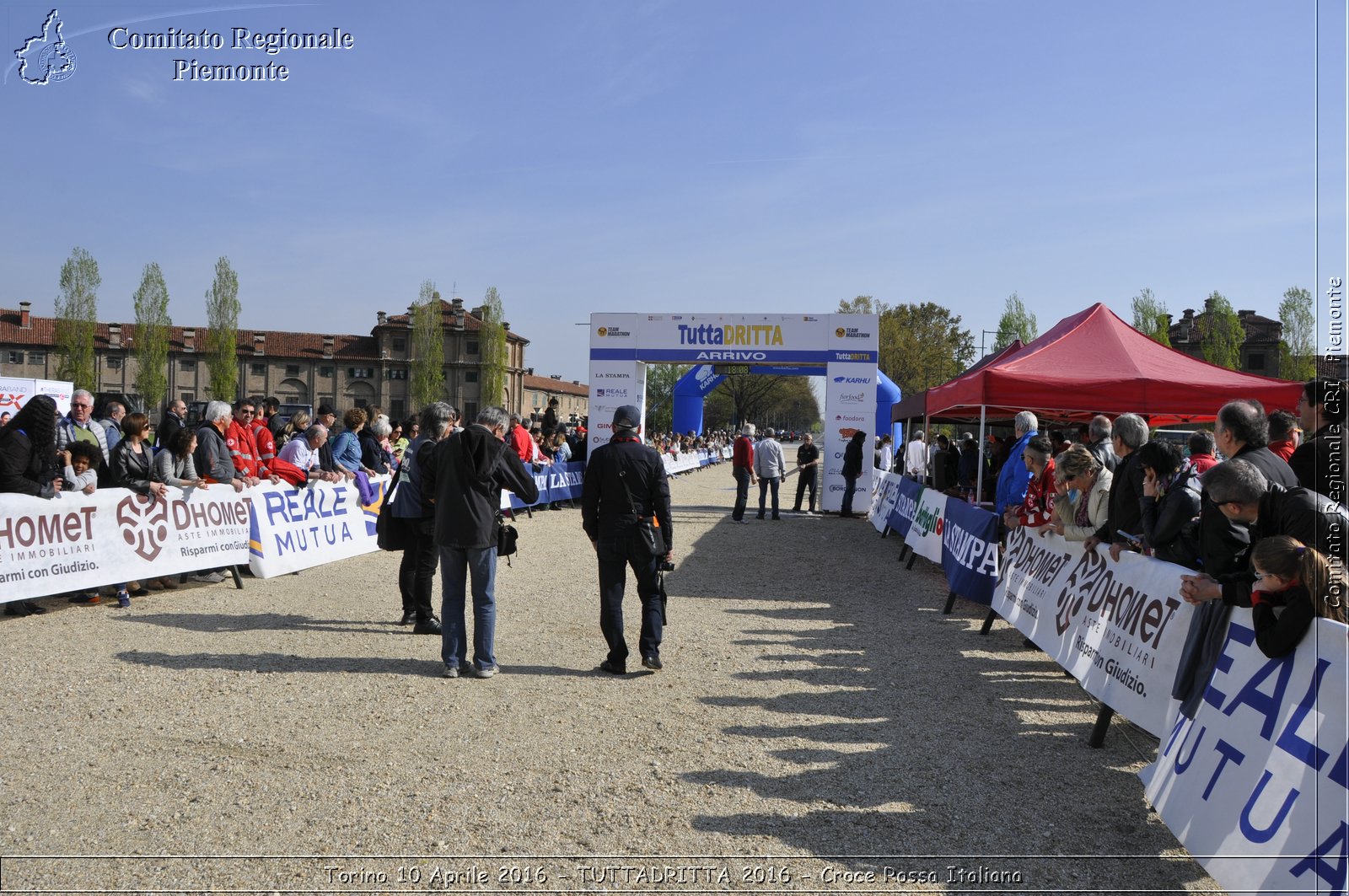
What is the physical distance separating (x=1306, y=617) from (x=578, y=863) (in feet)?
9.33

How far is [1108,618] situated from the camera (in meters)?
5.39

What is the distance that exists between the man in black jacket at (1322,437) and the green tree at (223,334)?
75641 millimetres

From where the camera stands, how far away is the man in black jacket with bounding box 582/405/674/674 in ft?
20.6

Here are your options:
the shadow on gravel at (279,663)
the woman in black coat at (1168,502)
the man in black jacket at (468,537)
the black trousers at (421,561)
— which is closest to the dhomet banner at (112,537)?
the shadow on gravel at (279,663)

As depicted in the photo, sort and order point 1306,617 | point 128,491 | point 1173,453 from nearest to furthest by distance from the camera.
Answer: point 1306,617, point 1173,453, point 128,491

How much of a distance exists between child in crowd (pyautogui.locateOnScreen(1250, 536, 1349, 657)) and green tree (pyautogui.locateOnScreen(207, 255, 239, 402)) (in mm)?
76430

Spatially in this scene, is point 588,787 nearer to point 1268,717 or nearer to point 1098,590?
point 1268,717

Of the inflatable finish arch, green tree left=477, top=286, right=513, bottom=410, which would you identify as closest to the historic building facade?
green tree left=477, top=286, right=513, bottom=410

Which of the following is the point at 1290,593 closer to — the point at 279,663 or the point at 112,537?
the point at 279,663

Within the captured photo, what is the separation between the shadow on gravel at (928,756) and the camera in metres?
Answer: 3.80

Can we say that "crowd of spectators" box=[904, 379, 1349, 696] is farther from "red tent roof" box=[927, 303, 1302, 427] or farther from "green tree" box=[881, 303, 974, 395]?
"green tree" box=[881, 303, 974, 395]

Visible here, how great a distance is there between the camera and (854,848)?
376cm

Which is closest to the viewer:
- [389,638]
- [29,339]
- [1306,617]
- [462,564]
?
[1306,617]

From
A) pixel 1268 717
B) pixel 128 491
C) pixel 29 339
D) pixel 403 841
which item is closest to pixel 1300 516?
pixel 1268 717
